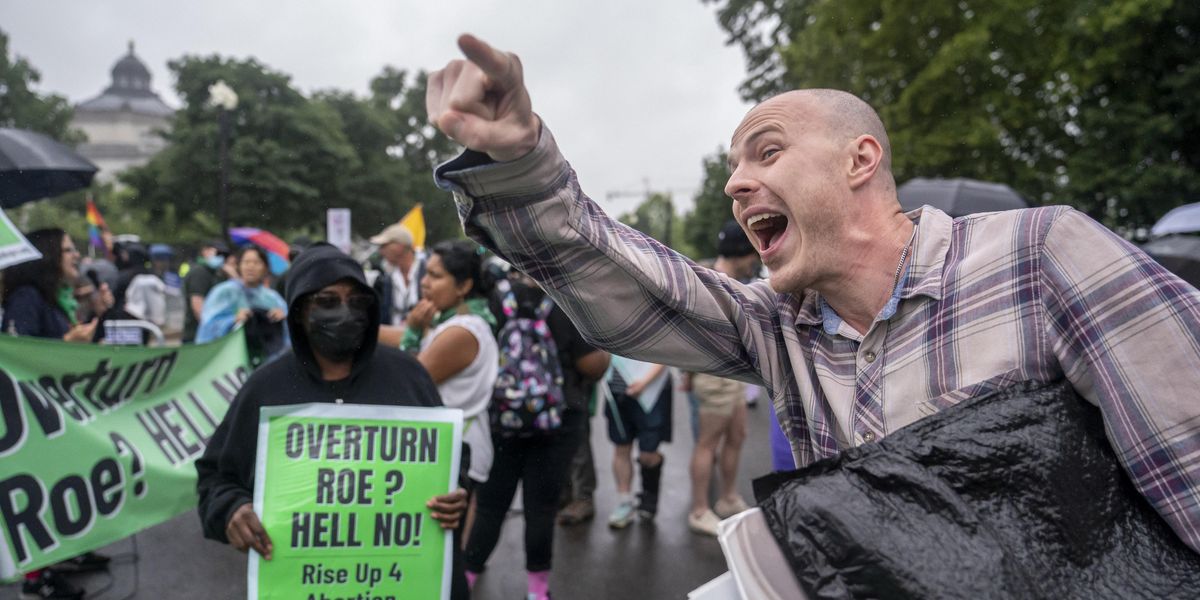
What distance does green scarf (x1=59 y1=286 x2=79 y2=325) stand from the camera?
483cm

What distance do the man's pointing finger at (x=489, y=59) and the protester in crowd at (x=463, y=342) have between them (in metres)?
2.63

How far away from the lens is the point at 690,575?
4.69 m

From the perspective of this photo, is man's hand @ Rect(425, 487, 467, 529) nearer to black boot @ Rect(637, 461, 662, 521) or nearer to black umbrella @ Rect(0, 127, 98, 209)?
black boot @ Rect(637, 461, 662, 521)

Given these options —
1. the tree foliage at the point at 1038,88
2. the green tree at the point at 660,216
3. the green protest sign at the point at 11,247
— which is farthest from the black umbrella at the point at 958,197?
the green tree at the point at 660,216

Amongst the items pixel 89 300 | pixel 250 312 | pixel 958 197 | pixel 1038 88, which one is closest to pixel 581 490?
pixel 250 312

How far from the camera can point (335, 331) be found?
8.61 ft

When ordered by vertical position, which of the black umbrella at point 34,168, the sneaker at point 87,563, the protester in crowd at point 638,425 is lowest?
the sneaker at point 87,563

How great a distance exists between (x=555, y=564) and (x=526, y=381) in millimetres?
1608

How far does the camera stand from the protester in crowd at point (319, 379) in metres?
2.46

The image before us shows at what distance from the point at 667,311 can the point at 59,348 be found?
3454 mm

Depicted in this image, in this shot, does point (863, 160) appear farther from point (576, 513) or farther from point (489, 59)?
point (576, 513)

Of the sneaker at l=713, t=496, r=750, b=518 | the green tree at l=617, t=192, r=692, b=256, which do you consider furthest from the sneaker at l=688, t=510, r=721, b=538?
the green tree at l=617, t=192, r=692, b=256

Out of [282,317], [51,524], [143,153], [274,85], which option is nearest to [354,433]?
[51,524]

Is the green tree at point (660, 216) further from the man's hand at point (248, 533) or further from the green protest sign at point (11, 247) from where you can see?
the man's hand at point (248, 533)
